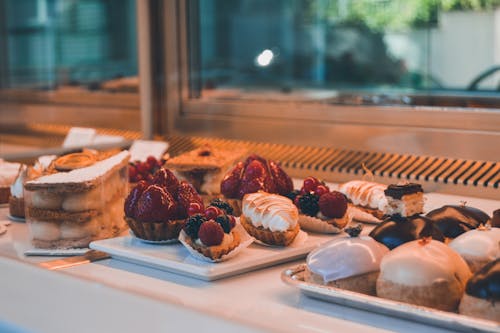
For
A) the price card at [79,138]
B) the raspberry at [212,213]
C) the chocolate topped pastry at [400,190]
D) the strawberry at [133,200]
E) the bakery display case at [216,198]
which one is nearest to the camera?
the bakery display case at [216,198]

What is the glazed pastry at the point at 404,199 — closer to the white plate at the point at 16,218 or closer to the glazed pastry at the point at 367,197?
the glazed pastry at the point at 367,197

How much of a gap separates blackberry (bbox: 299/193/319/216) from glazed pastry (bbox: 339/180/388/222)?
0.41 feet

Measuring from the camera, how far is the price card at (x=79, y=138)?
245 cm

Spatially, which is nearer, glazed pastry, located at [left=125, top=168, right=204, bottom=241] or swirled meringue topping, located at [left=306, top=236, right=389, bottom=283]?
swirled meringue topping, located at [left=306, top=236, right=389, bottom=283]

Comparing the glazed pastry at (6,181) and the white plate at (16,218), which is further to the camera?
the glazed pastry at (6,181)

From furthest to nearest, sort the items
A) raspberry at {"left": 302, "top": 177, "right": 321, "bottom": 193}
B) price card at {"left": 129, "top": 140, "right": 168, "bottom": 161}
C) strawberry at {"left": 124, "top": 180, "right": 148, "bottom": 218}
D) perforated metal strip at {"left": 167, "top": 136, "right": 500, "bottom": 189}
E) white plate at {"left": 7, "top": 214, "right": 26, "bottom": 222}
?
1. price card at {"left": 129, "top": 140, "right": 168, "bottom": 161}
2. perforated metal strip at {"left": 167, "top": 136, "right": 500, "bottom": 189}
3. white plate at {"left": 7, "top": 214, "right": 26, "bottom": 222}
4. raspberry at {"left": 302, "top": 177, "right": 321, "bottom": 193}
5. strawberry at {"left": 124, "top": 180, "right": 148, "bottom": 218}

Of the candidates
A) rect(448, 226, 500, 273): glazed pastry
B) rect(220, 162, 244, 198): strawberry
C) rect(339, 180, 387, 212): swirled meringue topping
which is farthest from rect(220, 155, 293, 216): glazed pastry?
rect(448, 226, 500, 273): glazed pastry

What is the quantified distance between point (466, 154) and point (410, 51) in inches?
158

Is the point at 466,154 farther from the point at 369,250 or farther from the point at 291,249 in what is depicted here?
the point at 369,250

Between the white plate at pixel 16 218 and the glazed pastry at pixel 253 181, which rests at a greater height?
the glazed pastry at pixel 253 181

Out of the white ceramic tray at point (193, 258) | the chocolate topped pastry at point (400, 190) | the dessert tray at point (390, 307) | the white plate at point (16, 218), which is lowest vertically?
the white plate at point (16, 218)

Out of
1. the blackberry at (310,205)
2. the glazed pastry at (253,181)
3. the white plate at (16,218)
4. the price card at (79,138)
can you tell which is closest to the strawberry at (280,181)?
the glazed pastry at (253,181)

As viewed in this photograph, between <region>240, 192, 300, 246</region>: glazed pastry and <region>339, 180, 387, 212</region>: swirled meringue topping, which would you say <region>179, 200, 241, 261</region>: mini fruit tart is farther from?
<region>339, 180, 387, 212</region>: swirled meringue topping

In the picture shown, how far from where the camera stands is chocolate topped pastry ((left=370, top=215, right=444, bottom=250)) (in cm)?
114
